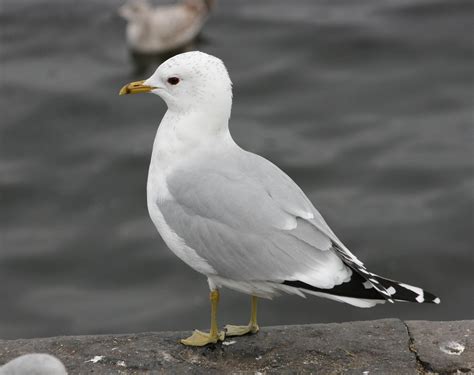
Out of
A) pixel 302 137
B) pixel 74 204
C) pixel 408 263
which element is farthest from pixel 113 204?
pixel 408 263

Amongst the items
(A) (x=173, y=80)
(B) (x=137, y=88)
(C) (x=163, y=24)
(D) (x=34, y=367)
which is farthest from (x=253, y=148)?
(D) (x=34, y=367)

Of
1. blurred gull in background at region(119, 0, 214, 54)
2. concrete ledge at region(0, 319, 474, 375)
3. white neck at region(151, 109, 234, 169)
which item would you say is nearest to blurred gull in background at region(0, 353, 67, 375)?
concrete ledge at region(0, 319, 474, 375)

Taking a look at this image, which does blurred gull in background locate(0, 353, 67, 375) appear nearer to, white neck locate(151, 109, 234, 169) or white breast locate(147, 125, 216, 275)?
white breast locate(147, 125, 216, 275)

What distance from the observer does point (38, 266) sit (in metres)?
8.97

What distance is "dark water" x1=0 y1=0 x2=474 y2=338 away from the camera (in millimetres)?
8523

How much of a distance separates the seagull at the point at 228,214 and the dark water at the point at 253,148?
12.2ft

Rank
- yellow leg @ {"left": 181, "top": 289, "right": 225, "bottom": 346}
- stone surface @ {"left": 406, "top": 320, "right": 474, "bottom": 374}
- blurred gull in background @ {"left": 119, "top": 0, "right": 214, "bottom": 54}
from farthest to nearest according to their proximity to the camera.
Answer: blurred gull in background @ {"left": 119, "top": 0, "right": 214, "bottom": 54} < yellow leg @ {"left": 181, "top": 289, "right": 225, "bottom": 346} < stone surface @ {"left": 406, "top": 320, "right": 474, "bottom": 374}

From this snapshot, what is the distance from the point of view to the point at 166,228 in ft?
15.0

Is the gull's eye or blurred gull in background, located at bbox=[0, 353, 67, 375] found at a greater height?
the gull's eye

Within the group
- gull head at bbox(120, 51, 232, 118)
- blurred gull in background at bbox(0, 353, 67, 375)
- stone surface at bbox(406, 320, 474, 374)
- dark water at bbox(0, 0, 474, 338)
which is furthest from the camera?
dark water at bbox(0, 0, 474, 338)

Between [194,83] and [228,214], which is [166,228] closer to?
[228,214]

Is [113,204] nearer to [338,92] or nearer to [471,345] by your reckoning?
[338,92]

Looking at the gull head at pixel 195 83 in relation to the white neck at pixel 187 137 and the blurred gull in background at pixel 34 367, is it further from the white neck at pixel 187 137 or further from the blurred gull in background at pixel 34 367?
the blurred gull in background at pixel 34 367

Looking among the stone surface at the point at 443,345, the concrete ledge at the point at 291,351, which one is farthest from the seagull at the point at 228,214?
the stone surface at the point at 443,345
